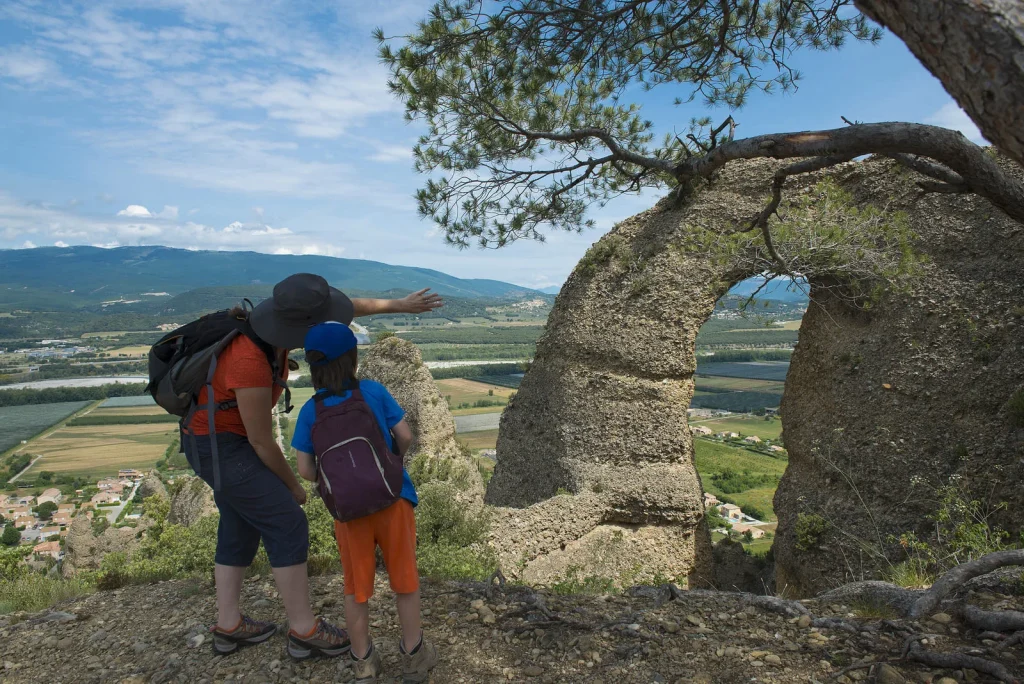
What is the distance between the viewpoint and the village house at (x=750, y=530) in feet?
53.2

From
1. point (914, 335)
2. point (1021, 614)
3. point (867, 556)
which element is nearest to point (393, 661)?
point (1021, 614)

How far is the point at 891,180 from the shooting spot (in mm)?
8617

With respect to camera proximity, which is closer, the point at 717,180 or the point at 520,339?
the point at 717,180

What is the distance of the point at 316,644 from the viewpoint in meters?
3.30

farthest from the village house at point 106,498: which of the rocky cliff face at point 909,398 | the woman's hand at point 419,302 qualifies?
the woman's hand at point 419,302

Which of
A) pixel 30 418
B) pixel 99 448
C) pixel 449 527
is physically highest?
pixel 449 527

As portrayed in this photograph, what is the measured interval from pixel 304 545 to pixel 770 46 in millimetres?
6735

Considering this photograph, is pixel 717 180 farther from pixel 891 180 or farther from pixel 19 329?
pixel 19 329

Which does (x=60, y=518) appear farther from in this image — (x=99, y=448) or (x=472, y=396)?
(x=472, y=396)

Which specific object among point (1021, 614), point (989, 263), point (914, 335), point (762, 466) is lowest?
point (762, 466)

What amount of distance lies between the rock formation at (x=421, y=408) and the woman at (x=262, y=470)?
8920 millimetres

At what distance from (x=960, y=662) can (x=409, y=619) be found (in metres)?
2.58

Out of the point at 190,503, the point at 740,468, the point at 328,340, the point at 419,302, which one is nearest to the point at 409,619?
the point at 328,340

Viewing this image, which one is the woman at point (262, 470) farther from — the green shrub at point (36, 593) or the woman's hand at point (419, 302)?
the green shrub at point (36, 593)
